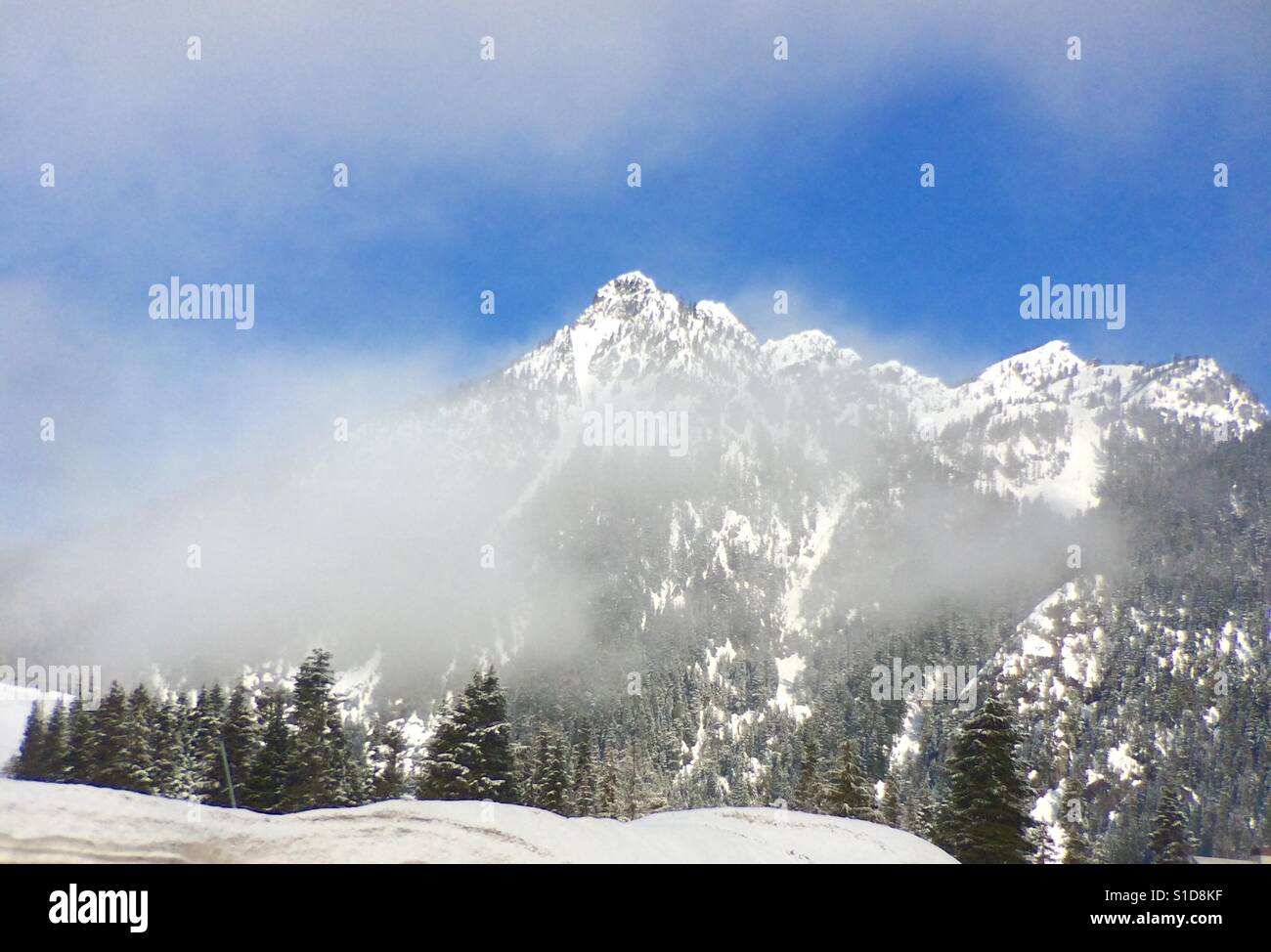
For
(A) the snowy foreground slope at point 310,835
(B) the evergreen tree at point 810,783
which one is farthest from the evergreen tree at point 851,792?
(A) the snowy foreground slope at point 310,835

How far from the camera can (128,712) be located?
38281mm

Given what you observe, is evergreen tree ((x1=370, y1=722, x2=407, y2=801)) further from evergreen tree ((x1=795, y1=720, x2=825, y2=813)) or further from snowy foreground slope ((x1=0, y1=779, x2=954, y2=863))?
snowy foreground slope ((x1=0, y1=779, x2=954, y2=863))

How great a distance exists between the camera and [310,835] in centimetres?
677

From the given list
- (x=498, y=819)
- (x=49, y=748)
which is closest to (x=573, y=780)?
(x=49, y=748)

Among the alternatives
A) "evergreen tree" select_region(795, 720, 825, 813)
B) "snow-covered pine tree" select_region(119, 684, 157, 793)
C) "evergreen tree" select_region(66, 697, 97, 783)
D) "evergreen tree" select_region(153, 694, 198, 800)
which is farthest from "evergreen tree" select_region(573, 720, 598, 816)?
"evergreen tree" select_region(66, 697, 97, 783)

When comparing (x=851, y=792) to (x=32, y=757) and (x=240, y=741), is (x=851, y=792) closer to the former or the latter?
(x=240, y=741)

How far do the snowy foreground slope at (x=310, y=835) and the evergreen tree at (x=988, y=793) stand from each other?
62.4 feet

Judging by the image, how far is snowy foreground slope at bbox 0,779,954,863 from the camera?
20.5 ft

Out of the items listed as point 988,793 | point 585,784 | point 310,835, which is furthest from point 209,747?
point 310,835
